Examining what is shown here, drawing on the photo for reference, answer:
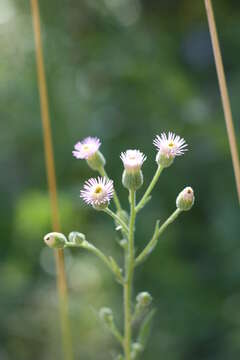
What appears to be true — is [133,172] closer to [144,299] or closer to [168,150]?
[168,150]

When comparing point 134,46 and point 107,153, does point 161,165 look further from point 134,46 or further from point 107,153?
point 134,46

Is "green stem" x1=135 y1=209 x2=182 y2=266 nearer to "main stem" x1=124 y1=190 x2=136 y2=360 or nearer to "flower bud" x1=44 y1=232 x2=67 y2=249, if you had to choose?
"main stem" x1=124 y1=190 x2=136 y2=360

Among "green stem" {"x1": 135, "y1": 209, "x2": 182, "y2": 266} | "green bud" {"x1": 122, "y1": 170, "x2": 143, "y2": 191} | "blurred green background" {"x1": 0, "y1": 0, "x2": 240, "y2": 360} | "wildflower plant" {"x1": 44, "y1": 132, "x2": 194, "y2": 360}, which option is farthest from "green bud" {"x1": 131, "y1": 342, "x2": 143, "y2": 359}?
"blurred green background" {"x1": 0, "y1": 0, "x2": 240, "y2": 360}

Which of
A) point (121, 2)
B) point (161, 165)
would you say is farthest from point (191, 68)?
point (161, 165)

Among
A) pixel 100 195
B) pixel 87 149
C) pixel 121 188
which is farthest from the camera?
pixel 121 188

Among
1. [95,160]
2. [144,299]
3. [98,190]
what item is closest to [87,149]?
[95,160]

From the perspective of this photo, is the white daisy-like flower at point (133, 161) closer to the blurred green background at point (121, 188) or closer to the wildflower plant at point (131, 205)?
the wildflower plant at point (131, 205)

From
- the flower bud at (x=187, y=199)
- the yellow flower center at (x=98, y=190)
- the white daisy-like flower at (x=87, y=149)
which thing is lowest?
the flower bud at (x=187, y=199)

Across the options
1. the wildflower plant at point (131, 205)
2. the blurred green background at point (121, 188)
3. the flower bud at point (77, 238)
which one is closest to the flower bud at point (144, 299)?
the wildflower plant at point (131, 205)
